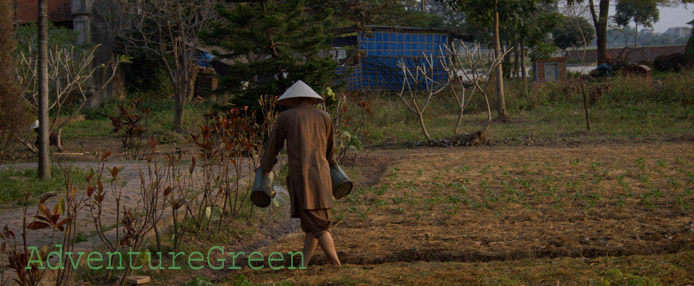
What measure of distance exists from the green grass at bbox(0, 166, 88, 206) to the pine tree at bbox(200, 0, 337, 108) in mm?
3785

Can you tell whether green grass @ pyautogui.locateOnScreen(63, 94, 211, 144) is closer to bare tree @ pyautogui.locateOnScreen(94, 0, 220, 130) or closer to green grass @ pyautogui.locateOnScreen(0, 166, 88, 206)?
bare tree @ pyautogui.locateOnScreen(94, 0, 220, 130)

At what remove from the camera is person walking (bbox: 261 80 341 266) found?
16.0ft

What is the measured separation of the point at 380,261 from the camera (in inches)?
209

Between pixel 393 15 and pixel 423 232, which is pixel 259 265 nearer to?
pixel 423 232

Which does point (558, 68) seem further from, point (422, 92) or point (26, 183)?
point (26, 183)

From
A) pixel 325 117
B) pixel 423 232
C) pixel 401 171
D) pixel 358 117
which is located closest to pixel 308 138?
pixel 325 117

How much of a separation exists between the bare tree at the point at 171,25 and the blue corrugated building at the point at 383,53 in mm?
7166

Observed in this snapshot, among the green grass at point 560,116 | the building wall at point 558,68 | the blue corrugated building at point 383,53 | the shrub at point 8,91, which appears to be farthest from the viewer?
the building wall at point 558,68

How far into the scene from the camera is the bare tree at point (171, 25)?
55.0ft

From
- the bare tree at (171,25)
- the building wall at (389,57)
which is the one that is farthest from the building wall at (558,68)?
the bare tree at (171,25)

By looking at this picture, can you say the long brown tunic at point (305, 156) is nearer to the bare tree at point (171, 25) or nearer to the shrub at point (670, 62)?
the bare tree at point (171, 25)

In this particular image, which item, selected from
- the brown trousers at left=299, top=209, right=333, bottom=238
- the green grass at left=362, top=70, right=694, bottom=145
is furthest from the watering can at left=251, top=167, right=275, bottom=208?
the green grass at left=362, top=70, right=694, bottom=145

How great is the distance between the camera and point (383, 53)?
90.2 feet

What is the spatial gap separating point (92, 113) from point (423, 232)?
17502 millimetres
